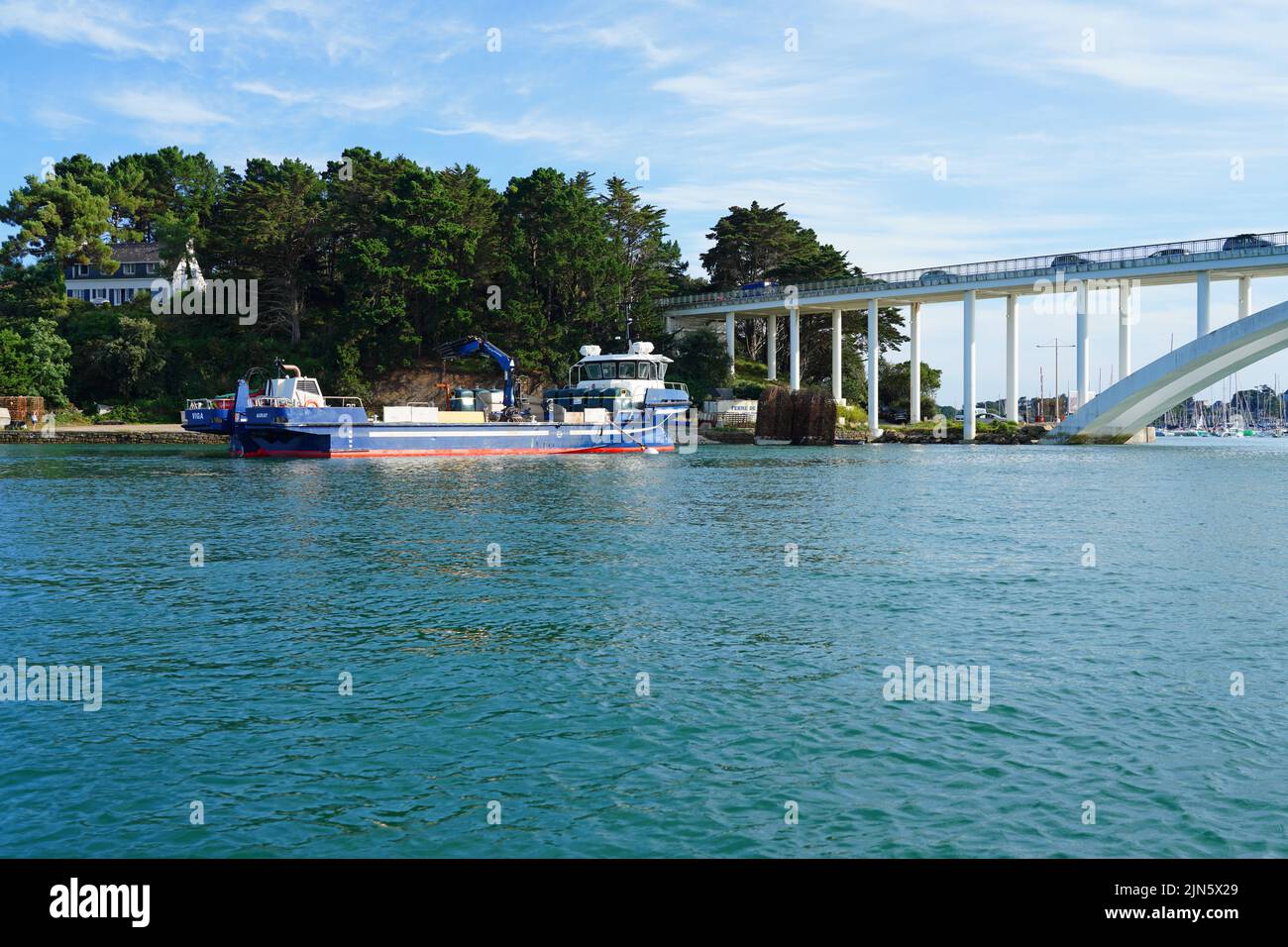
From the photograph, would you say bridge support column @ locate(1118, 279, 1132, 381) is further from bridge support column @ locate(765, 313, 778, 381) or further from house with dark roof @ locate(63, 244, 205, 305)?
house with dark roof @ locate(63, 244, 205, 305)

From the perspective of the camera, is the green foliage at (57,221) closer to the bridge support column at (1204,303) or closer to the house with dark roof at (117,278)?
the house with dark roof at (117,278)

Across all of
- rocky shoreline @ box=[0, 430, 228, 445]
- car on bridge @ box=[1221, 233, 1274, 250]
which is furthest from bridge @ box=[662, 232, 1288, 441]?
rocky shoreline @ box=[0, 430, 228, 445]

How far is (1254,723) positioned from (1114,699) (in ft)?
4.48

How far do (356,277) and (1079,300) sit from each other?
195ft

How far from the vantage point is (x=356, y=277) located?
87.4 meters

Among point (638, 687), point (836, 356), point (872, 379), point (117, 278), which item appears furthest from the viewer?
point (117, 278)

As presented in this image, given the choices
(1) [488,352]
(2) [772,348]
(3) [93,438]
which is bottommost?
(3) [93,438]

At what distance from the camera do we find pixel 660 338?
10388 centimetres

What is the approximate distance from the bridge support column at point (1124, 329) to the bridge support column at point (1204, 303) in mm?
5749

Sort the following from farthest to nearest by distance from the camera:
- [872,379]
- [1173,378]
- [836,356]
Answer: [836,356]
[872,379]
[1173,378]

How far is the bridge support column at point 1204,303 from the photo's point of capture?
78.6m

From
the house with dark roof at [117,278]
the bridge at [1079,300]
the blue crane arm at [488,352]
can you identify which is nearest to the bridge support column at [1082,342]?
the bridge at [1079,300]

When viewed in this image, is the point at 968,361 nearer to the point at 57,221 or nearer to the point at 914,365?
the point at 914,365

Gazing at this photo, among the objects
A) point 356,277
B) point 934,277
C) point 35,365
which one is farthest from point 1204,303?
point 35,365
